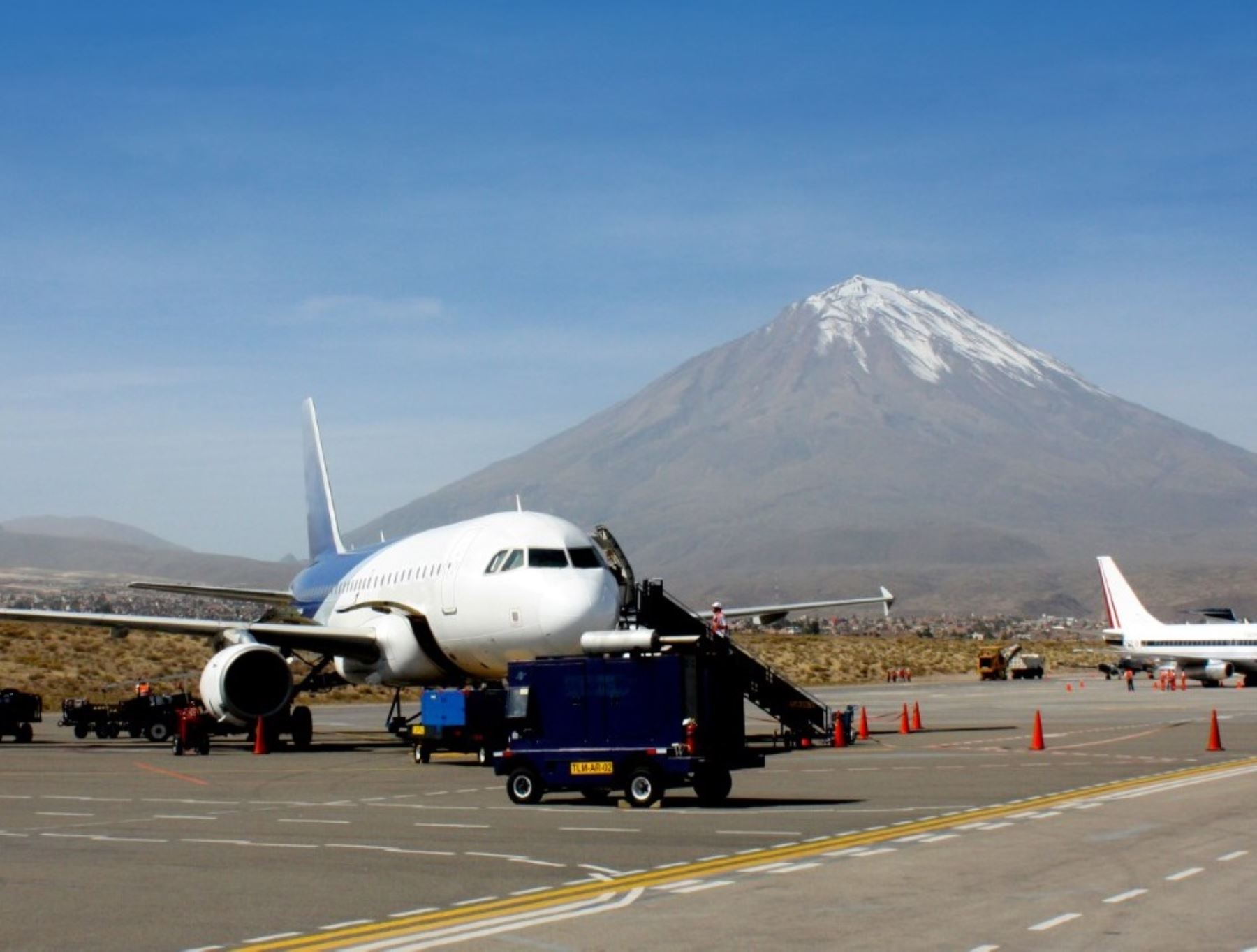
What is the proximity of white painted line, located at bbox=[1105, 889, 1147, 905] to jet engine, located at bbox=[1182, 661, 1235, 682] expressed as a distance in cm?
6876

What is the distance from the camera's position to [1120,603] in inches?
3735

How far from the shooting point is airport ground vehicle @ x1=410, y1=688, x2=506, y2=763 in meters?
32.7

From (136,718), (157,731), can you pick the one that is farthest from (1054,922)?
(136,718)

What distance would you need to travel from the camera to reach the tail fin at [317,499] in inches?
2157

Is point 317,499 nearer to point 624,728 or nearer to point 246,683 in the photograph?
point 246,683

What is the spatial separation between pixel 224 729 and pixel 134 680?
38.8 meters

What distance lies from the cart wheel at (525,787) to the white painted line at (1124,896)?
11.3 meters

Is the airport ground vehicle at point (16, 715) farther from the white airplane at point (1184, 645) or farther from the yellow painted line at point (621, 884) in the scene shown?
the white airplane at point (1184, 645)

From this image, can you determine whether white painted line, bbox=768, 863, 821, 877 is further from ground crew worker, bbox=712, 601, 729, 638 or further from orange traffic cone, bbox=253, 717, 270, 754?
orange traffic cone, bbox=253, 717, 270, 754

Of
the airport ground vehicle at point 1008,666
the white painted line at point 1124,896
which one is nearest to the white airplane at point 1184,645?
the airport ground vehicle at point 1008,666

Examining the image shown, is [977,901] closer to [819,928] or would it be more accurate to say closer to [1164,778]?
[819,928]

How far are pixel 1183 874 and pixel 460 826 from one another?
354 inches

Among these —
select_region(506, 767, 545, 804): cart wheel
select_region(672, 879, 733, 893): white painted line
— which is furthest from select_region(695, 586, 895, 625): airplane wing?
select_region(672, 879, 733, 893): white painted line

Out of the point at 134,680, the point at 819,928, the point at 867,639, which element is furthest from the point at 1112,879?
the point at 867,639
